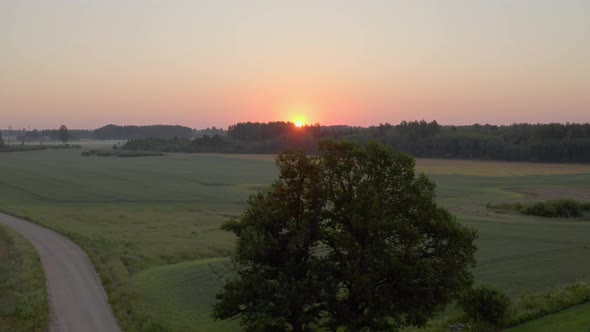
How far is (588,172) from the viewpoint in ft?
440

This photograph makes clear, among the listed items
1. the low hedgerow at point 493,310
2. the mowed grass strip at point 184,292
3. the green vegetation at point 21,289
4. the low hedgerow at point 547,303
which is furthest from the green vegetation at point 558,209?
the green vegetation at point 21,289

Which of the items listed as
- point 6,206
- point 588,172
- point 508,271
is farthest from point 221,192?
point 588,172

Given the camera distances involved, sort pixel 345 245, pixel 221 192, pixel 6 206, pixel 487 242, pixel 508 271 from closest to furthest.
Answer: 1. pixel 345 245
2. pixel 508 271
3. pixel 487 242
4. pixel 6 206
5. pixel 221 192

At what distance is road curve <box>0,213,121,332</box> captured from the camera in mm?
29312

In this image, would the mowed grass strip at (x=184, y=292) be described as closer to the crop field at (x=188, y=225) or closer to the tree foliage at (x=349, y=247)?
the crop field at (x=188, y=225)

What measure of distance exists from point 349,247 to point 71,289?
2306 cm

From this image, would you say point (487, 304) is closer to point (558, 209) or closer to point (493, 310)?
point (493, 310)

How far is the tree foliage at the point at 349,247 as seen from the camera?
21141 millimetres

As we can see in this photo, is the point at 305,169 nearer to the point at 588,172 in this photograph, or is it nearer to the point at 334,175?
the point at 334,175

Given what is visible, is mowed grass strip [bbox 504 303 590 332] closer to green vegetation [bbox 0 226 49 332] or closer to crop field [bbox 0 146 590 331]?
crop field [bbox 0 146 590 331]

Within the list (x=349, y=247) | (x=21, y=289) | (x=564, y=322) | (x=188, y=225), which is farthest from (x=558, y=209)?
(x=21, y=289)

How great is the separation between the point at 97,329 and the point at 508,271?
2811 cm

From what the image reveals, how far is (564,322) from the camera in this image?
2364cm

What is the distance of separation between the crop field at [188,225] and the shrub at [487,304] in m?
8.92
